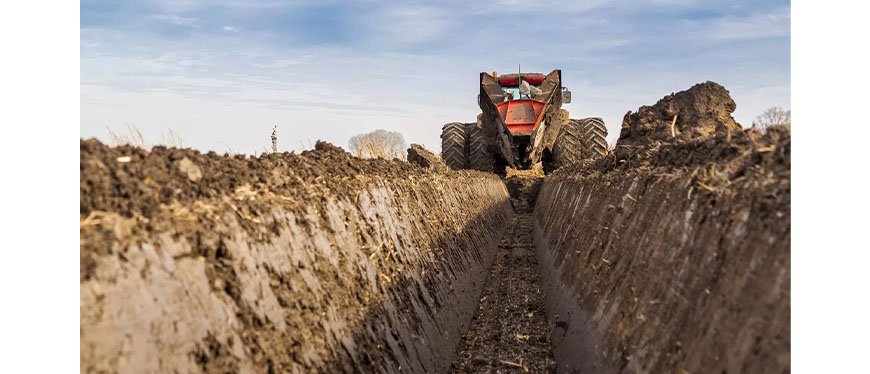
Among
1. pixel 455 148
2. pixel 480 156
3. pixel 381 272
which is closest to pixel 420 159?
pixel 480 156

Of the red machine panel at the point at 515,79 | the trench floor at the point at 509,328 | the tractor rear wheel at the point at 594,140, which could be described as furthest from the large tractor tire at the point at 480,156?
the trench floor at the point at 509,328

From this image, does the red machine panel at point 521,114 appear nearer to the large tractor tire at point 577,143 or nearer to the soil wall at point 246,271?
the large tractor tire at point 577,143

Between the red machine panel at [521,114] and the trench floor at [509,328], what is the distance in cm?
798

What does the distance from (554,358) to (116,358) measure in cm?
439

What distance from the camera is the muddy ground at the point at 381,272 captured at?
2953 mm

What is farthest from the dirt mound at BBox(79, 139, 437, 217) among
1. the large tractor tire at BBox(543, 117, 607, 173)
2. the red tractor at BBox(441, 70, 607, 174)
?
the large tractor tire at BBox(543, 117, 607, 173)

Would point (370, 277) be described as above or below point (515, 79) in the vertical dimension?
below

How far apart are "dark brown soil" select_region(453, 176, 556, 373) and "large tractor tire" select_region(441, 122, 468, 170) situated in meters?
11.3

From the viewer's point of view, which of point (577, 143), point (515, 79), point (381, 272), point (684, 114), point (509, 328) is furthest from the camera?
point (577, 143)

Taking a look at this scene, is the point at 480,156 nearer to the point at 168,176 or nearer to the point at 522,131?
the point at 522,131

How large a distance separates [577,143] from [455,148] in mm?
3865

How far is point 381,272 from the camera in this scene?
5590 millimetres

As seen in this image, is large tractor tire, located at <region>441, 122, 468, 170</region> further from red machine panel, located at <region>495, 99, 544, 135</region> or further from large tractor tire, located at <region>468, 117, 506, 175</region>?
red machine panel, located at <region>495, 99, 544, 135</region>

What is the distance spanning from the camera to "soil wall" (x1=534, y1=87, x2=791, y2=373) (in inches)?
117
